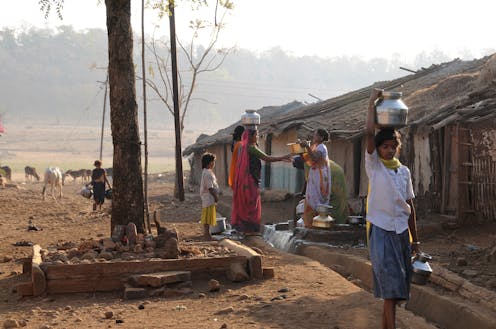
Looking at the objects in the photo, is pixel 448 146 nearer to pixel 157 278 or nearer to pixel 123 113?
pixel 123 113

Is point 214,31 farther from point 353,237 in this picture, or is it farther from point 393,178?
point 393,178

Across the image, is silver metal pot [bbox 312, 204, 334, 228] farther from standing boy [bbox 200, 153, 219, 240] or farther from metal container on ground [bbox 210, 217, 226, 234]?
metal container on ground [bbox 210, 217, 226, 234]

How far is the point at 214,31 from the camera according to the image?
29.1 m

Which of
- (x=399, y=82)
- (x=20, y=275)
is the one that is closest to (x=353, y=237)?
(x=20, y=275)

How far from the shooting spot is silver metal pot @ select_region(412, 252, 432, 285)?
233 inches

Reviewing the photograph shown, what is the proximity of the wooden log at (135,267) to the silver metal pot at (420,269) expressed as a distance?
8.25 feet

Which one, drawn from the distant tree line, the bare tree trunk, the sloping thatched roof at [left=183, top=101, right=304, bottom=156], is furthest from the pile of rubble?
the distant tree line

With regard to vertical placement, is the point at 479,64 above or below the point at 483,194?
above

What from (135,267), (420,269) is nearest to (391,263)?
(420,269)

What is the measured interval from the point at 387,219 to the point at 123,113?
4.61m

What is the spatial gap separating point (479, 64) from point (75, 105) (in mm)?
104012

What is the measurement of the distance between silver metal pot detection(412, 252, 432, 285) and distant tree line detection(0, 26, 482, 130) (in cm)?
9309

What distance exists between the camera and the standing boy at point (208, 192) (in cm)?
1173

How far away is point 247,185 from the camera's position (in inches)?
461
